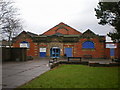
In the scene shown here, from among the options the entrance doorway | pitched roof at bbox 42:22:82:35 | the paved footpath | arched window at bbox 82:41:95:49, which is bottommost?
the paved footpath

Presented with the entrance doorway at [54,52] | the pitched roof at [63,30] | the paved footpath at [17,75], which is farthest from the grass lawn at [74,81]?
the pitched roof at [63,30]

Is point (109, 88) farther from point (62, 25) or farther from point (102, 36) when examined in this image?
point (62, 25)

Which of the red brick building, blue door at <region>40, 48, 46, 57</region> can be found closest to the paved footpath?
the red brick building

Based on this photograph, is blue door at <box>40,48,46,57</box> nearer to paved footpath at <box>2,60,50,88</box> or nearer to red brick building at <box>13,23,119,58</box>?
red brick building at <box>13,23,119,58</box>

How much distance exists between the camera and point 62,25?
53156mm

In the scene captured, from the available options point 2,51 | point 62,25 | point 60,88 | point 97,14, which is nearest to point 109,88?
point 60,88

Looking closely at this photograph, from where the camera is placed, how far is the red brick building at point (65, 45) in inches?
1476

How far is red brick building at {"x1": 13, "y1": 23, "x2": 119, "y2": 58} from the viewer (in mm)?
37500

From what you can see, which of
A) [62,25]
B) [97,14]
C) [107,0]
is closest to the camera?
[107,0]

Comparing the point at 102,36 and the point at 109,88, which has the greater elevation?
the point at 102,36

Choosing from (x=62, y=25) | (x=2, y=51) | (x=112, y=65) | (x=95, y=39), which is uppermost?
(x=62, y=25)

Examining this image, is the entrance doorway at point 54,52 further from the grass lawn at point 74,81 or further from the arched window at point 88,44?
the grass lawn at point 74,81

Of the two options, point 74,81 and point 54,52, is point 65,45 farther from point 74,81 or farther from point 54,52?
point 74,81

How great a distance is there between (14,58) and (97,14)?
58.5 ft
